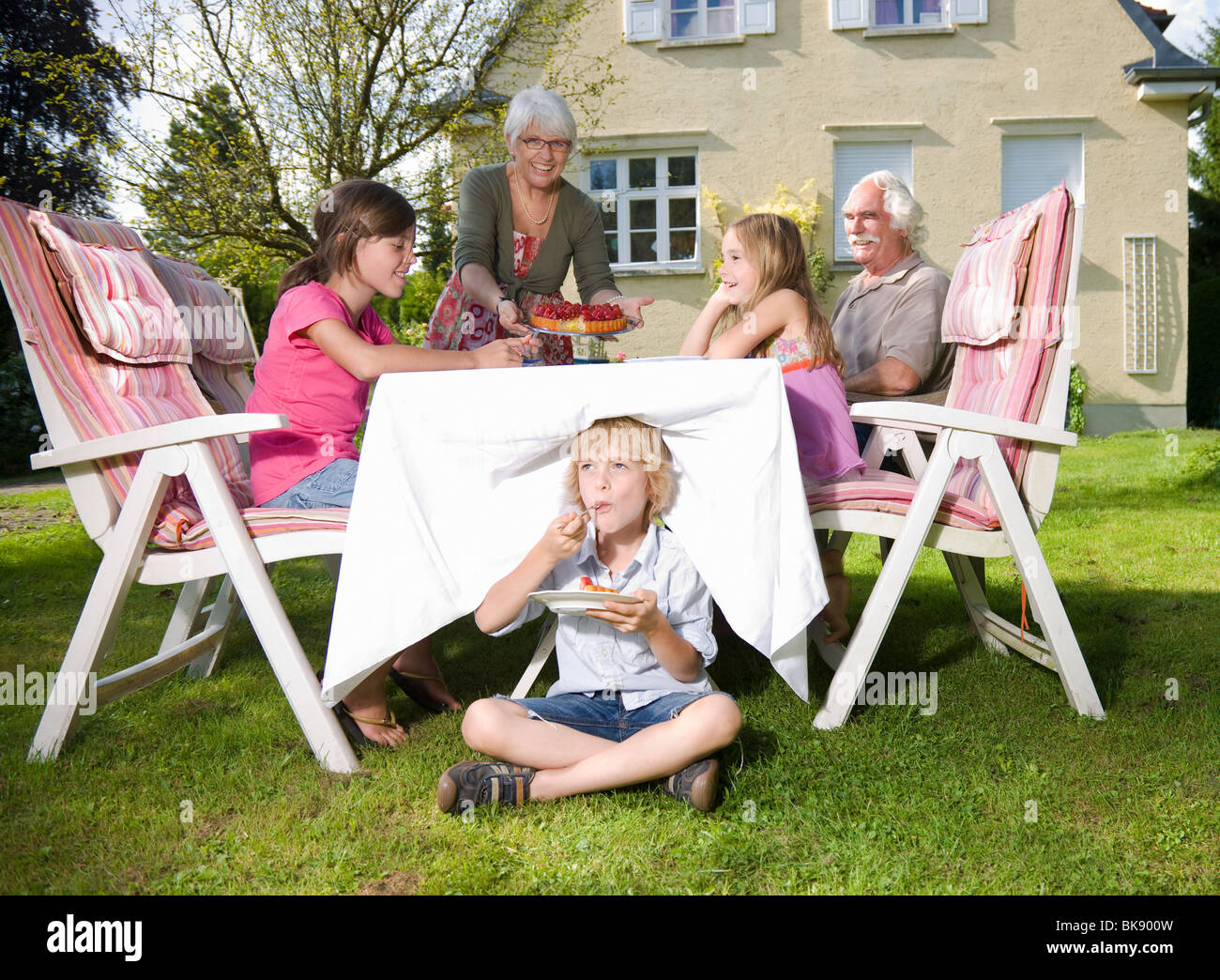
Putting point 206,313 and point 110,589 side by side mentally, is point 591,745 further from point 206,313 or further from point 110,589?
point 206,313

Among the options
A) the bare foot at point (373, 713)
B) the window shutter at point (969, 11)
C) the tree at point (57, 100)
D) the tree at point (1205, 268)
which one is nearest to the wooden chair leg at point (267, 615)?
the bare foot at point (373, 713)

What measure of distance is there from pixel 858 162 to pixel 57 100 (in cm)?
871

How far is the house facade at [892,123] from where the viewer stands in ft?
40.2

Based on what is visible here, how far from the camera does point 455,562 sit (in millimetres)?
2412

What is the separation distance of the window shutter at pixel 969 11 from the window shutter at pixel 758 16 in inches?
85.6

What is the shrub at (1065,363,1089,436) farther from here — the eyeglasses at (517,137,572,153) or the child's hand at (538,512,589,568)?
the child's hand at (538,512,589,568)

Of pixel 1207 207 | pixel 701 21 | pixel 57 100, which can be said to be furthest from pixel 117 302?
pixel 1207 207

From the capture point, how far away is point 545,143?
3.42 m

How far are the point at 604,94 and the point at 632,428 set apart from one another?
1106 centimetres

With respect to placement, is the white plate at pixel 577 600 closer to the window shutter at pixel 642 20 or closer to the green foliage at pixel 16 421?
the green foliage at pixel 16 421

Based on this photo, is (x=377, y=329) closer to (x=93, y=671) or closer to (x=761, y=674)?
(x=93, y=671)

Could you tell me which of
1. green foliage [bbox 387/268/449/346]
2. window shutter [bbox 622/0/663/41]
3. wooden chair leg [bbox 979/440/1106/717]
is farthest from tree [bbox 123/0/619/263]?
wooden chair leg [bbox 979/440/1106/717]

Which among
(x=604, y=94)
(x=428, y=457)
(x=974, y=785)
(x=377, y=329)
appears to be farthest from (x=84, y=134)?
(x=974, y=785)

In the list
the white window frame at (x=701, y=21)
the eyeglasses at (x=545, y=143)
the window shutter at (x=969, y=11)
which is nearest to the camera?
the eyeglasses at (x=545, y=143)
